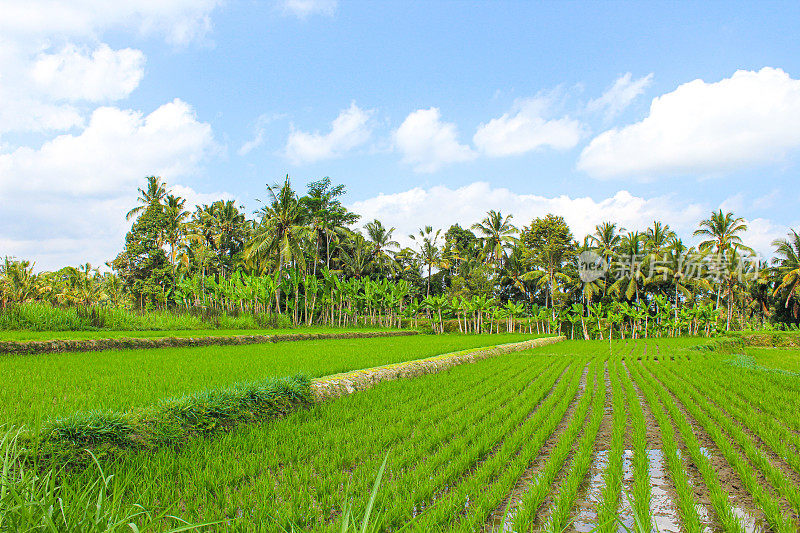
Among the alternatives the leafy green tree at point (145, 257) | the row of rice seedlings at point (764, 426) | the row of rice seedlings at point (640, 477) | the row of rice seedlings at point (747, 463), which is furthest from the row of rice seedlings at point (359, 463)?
the leafy green tree at point (145, 257)

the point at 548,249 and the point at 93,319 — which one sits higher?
the point at 548,249

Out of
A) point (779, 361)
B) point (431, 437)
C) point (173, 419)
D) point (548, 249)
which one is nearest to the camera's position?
point (173, 419)

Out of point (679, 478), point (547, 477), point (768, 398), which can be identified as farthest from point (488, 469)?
point (768, 398)

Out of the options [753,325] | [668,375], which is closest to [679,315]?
[753,325]

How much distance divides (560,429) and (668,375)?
6190mm

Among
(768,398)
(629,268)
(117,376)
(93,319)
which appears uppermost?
(629,268)

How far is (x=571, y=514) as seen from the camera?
2.85 metres

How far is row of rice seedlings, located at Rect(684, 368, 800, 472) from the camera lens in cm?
401

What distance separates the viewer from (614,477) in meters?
3.28

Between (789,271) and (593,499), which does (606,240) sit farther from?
(593,499)

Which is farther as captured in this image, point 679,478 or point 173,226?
point 173,226

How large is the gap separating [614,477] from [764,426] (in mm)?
3017

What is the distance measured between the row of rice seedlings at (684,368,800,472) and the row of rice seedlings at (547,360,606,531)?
4.93ft

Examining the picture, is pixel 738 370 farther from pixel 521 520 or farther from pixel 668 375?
pixel 521 520
